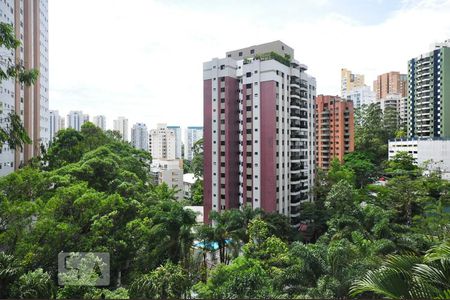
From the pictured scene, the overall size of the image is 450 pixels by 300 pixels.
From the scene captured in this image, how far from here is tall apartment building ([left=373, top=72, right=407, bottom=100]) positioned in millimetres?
73375

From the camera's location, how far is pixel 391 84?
75562 millimetres

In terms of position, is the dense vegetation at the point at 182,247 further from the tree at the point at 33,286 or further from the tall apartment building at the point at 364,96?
the tall apartment building at the point at 364,96

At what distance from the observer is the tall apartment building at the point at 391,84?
73375 mm

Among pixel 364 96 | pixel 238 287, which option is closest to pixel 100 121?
pixel 364 96

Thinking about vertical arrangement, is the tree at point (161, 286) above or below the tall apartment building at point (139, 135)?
below

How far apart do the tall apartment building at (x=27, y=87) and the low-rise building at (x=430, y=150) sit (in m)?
38.5

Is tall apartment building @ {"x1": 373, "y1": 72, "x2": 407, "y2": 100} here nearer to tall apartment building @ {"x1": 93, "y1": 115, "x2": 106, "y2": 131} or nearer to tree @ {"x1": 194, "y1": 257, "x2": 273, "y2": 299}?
tall apartment building @ {"x1": 93, "y1": 115, "x2": 106, "y2": 131}

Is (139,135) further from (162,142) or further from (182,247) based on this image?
(182,247)

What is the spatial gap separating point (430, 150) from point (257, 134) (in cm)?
2410

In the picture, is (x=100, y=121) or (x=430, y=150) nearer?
(x=430, y=150)

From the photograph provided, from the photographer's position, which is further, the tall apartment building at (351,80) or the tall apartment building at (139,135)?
the tall apartment building at (351,80)

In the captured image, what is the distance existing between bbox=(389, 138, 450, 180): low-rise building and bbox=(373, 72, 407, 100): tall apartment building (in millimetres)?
43234

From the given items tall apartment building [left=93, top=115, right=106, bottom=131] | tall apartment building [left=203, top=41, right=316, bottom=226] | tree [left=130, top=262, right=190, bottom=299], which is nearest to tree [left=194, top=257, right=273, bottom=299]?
tree [left=130, top=262, right=190, bottom=299]

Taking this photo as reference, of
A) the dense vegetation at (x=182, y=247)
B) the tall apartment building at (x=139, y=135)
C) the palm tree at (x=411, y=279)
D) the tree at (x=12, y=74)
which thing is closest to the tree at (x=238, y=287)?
the dense vegetation at (x=182, y=247)
